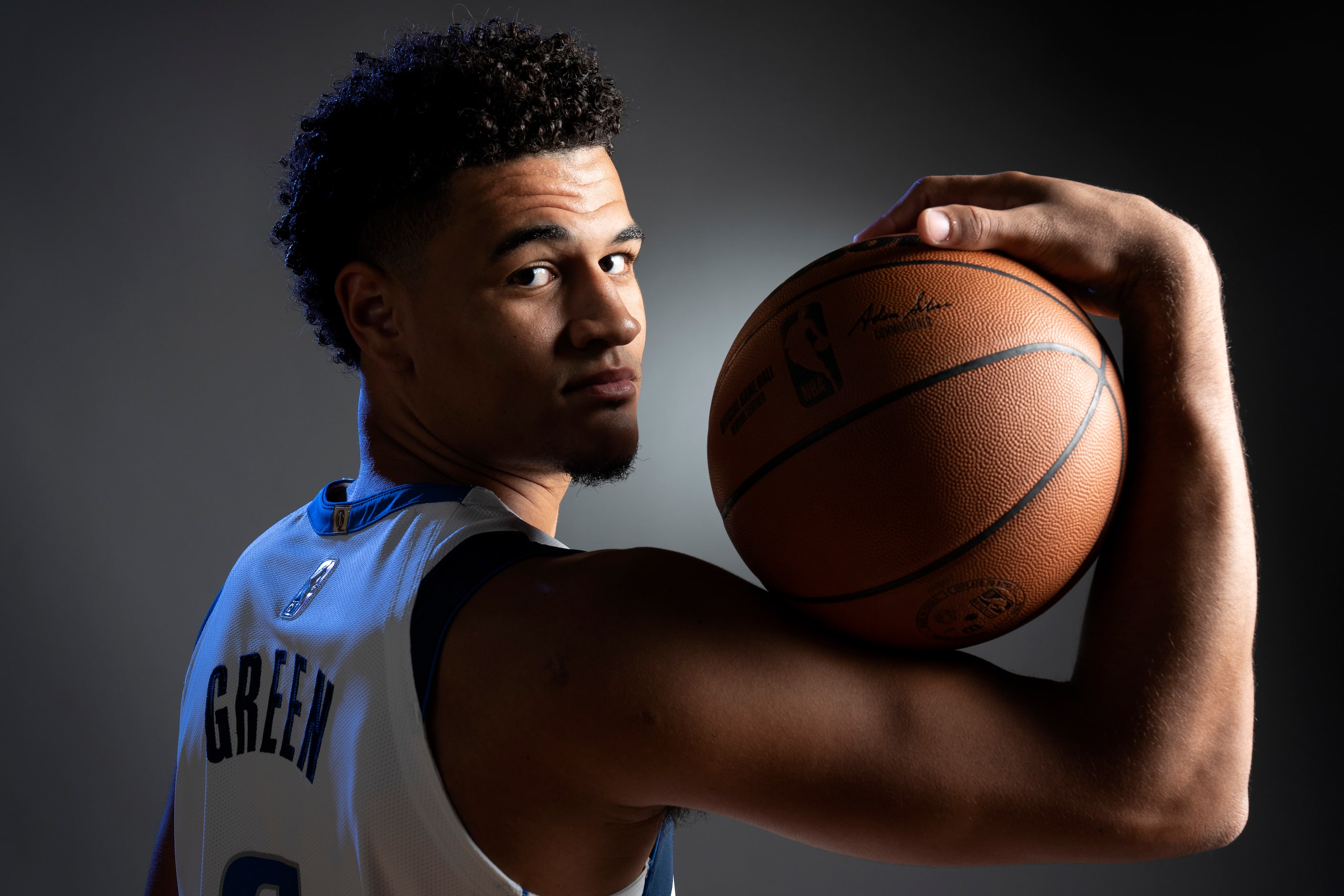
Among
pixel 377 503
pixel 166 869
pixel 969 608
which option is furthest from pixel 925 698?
pixel 166 869

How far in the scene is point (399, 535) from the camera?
904 mm

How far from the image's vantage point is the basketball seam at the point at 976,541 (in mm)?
707

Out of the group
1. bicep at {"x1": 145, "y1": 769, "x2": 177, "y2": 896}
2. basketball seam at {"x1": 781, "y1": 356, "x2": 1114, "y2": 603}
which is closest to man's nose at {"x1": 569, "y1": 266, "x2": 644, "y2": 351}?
basketball seam at {"x1": 781, "y1": 356, "x2": 1114, "y2": 603}

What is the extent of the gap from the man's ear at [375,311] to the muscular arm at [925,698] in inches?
18.2

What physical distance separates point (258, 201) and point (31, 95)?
0.61m

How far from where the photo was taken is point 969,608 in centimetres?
72

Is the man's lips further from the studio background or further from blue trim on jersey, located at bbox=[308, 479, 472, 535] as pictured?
the studio background

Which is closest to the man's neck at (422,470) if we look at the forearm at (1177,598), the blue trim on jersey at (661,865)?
the blue trim on jersey at (661,865)

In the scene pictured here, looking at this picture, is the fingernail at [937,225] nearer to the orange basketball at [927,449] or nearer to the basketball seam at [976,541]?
the orange basketball at [927,449]

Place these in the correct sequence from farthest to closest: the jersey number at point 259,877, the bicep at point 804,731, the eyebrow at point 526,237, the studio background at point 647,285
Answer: the studio background at point 647,285
the eyebrow at point 526,237
the jersey number at point 259,877
the bicep at point 804,731

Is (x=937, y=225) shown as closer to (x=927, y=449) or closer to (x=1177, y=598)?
(x=927, y=449)

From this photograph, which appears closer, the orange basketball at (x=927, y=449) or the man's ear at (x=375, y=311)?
the orange basketball at (x=927, y=449)

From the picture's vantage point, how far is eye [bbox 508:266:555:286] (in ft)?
3.41

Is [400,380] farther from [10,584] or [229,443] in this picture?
[10,584]
